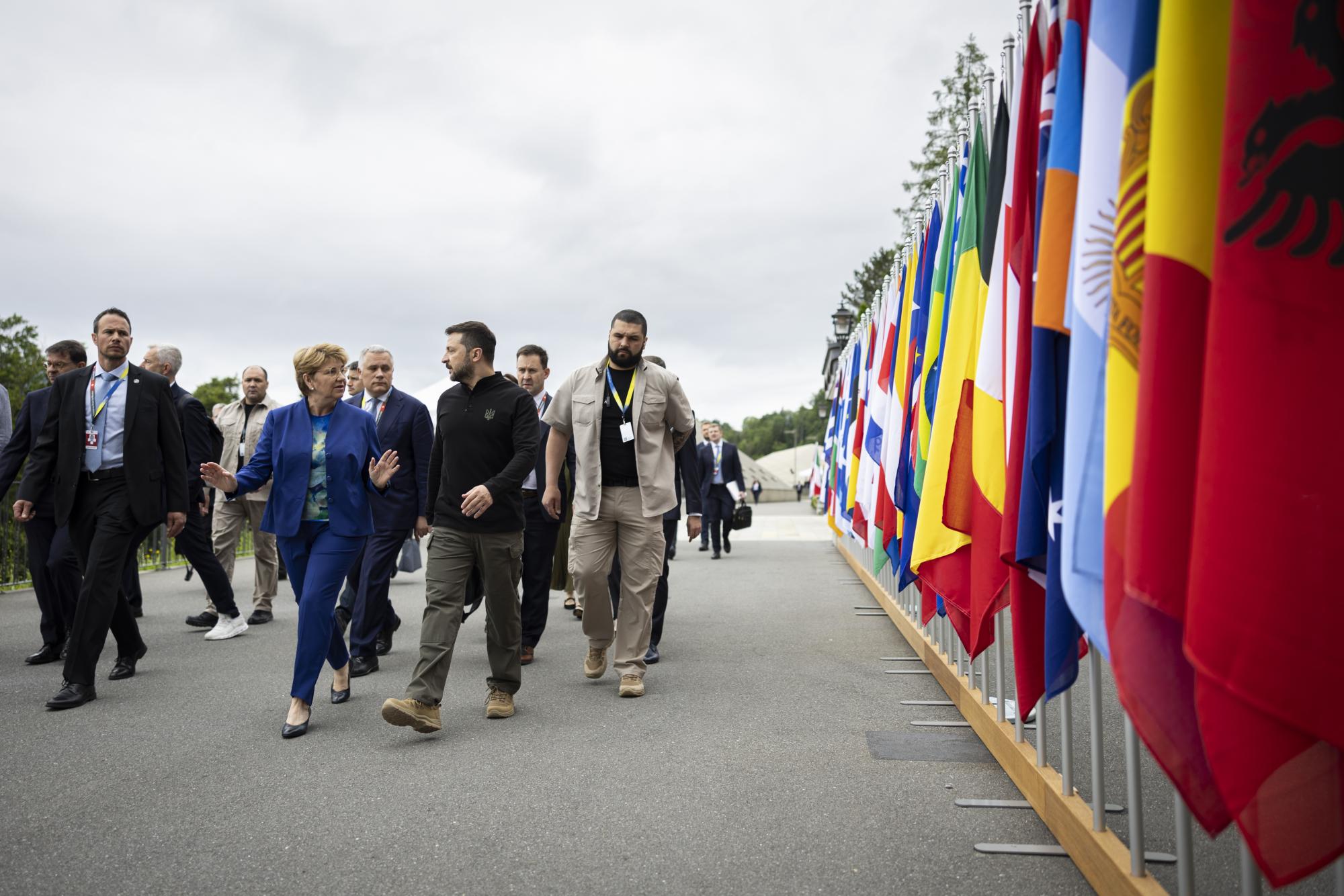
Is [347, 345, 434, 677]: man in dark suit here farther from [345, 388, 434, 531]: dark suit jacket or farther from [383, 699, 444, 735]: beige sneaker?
[383, 699, 444, 735]: beige sneaker

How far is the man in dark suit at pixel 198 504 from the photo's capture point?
733cm

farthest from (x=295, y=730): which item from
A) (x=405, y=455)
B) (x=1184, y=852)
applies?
(x=1184, y=852)

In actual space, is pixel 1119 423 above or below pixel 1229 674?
above

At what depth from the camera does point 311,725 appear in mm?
4879

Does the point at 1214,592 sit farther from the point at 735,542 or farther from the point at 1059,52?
the point at 735,542

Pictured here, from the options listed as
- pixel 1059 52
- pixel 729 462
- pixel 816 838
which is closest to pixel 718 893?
pixel 816 838

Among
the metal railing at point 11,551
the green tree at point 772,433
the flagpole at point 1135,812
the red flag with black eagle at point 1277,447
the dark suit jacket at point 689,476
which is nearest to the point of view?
the red flag with black eagle at point 1277,447

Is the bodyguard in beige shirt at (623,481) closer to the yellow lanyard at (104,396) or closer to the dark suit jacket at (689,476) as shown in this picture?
the dark suit jacket at (689,476)

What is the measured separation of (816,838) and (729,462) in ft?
42.5

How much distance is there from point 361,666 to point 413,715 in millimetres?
1946

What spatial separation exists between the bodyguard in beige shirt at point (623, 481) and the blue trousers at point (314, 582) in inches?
52.0

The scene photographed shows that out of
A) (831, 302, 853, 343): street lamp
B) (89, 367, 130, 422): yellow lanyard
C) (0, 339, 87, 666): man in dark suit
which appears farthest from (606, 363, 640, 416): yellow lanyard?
(831, 302, 853, 343): street lamp

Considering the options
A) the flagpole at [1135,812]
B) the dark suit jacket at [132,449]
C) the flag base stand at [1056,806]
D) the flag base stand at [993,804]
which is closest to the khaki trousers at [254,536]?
the dark suit jacket at [132,449]

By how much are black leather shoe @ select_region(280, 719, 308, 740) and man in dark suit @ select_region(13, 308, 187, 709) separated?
5.19ft
